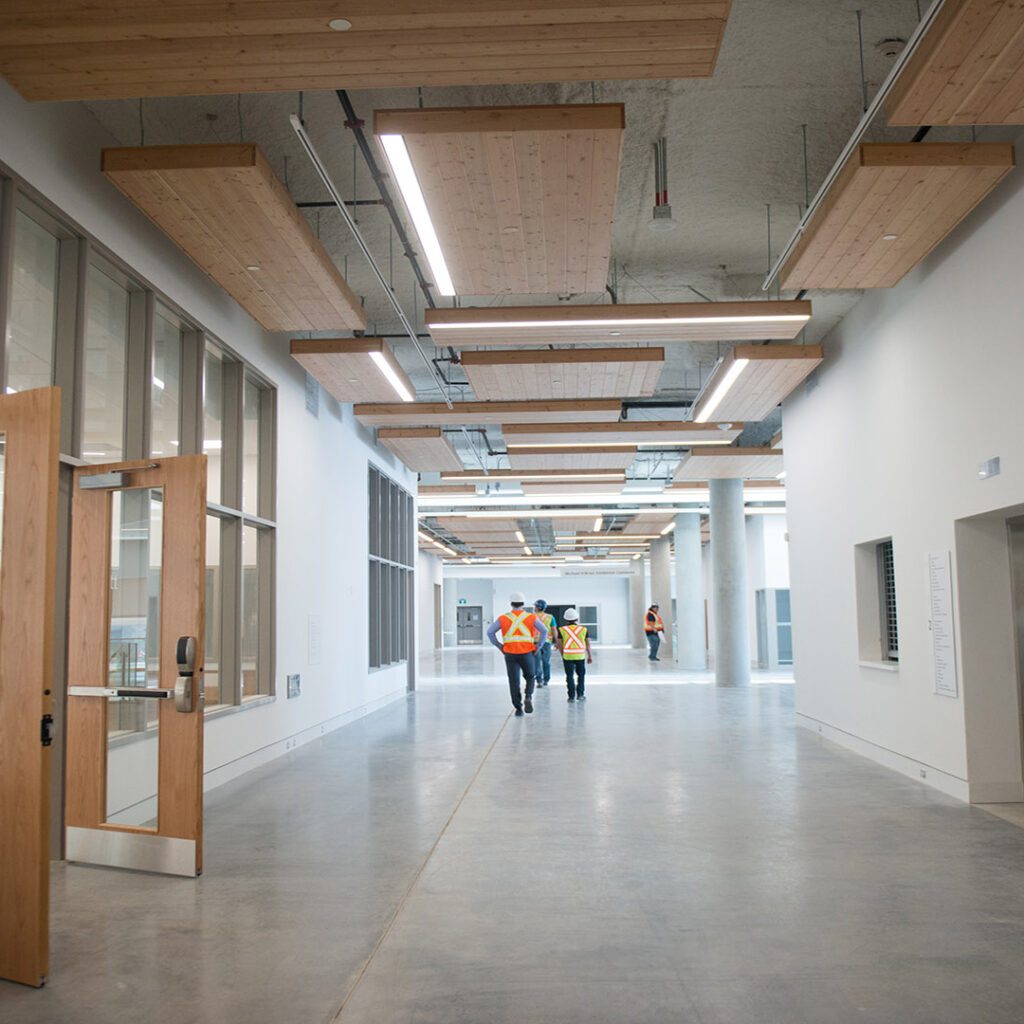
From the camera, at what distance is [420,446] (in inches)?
531

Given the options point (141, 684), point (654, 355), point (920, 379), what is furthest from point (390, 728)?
point (920, 379)

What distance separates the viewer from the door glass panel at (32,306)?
5.34m

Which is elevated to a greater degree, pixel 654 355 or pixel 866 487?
pixel 654 355

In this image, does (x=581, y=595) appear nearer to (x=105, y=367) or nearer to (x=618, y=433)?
(x=618, y=433)

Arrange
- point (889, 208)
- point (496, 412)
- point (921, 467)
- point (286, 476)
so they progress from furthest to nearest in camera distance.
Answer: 1. point (496, 412)
2. point (286, 476)
3. point (921, 467)
4. point (889, 208)

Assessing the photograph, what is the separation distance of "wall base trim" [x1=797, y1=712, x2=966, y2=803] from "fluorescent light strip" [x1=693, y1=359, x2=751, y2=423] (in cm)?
371

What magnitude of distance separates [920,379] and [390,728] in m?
7.39

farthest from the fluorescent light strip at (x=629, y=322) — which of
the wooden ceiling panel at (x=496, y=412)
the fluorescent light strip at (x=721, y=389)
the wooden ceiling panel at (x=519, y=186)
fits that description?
the wooden ceiling panel at (x=496, y=412)

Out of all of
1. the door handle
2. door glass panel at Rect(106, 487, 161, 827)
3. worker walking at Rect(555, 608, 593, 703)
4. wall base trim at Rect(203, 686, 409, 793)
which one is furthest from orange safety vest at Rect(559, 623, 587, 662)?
the door handle

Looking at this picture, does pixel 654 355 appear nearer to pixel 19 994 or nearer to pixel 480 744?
pixel 480 744

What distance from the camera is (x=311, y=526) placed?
1089 centimetres

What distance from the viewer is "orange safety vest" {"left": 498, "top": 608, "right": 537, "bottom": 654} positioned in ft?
41.0

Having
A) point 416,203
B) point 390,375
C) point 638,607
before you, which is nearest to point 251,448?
point 390,375

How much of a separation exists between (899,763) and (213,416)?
665cm
